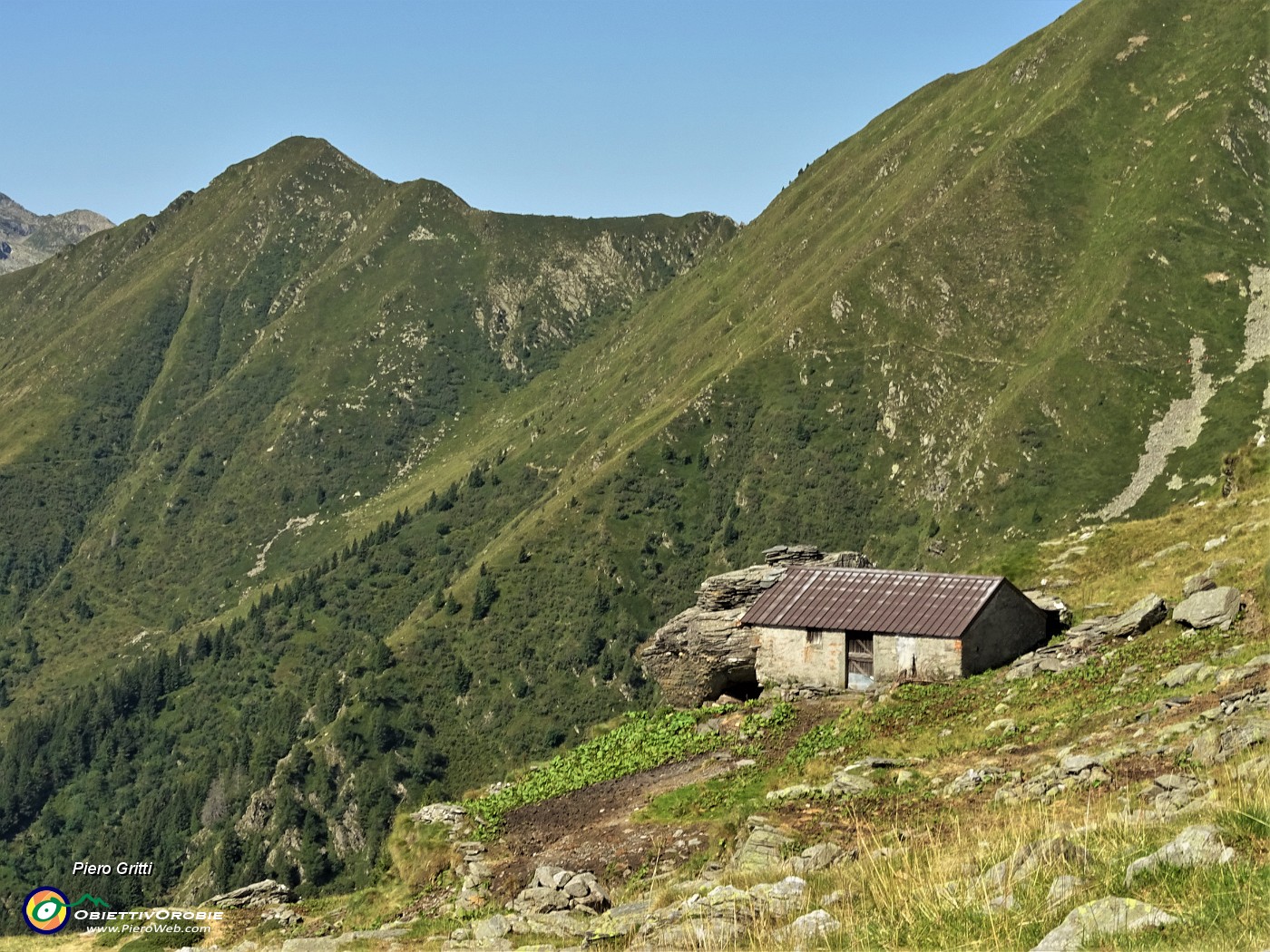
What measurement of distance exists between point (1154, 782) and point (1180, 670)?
11278 millimetres

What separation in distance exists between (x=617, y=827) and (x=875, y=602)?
1373 cm

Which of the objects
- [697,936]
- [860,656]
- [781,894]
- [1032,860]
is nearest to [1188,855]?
[1032,860]

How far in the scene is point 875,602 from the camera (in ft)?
144

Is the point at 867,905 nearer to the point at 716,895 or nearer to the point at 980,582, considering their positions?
the point at 716,895

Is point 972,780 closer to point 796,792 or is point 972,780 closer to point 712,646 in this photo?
point 796,792

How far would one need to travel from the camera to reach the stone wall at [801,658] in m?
43.3

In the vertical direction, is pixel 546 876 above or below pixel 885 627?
below

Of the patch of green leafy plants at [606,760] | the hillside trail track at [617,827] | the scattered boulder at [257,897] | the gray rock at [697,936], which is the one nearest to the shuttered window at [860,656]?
the hillside trail track at [617,827]

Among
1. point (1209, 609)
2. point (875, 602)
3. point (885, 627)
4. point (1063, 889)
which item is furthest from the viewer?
point (875, 602)

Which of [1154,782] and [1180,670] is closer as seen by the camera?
[1154,782]

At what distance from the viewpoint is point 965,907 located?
53.4 feet

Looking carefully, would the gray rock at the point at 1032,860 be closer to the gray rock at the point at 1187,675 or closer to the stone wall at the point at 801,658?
the gray rock at the point at 1187,675

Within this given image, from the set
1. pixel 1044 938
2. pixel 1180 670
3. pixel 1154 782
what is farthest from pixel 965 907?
A: pixel 1180 670

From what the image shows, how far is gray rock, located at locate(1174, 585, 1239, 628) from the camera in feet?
121
